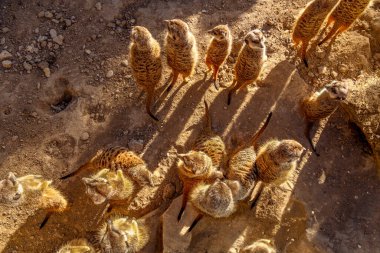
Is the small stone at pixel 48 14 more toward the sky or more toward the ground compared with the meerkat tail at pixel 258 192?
more toward the sky

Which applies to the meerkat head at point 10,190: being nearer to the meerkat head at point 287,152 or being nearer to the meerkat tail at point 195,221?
the meerkat tail at point 195,221

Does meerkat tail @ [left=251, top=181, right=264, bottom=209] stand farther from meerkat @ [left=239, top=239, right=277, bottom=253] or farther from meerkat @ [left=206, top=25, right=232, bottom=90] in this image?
meerkat @ [left=206, top=25, right=232, bottom=90]

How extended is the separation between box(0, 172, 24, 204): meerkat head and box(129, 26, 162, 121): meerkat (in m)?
1.53

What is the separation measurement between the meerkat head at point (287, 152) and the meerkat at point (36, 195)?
213cm

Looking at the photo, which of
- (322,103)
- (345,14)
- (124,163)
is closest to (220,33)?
(322,103)

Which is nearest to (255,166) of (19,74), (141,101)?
(141,101)

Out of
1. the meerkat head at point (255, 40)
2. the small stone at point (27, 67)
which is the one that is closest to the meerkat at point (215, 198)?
the meerkat head at point (255, 40)

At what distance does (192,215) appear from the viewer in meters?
4.33

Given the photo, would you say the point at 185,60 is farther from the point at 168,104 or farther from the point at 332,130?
the point at 332,130

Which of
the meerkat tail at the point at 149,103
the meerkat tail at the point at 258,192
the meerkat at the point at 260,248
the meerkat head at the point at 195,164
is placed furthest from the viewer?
the meerkat tail at the point at 149,103

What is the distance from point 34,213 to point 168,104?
1816mm

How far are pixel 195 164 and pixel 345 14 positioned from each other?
2.39 meters

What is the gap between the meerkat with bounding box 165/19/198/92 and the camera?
4145 millimetres

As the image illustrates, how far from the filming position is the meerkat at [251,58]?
419 cm
